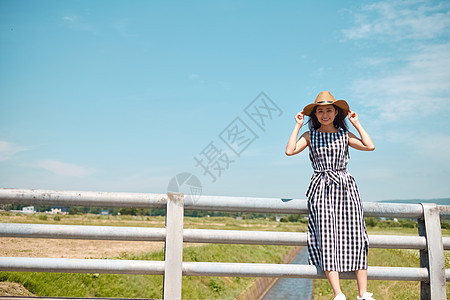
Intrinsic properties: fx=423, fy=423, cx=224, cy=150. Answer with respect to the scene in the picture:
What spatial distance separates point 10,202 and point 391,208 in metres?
3.17

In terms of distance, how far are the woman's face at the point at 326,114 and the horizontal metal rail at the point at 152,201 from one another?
0.76 m

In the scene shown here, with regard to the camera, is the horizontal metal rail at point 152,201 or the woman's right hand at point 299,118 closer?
the horizontal metal rail at point 152,201

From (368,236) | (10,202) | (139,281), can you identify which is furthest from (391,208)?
(139,281)

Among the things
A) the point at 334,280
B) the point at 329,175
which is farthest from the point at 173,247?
the point at 329,175

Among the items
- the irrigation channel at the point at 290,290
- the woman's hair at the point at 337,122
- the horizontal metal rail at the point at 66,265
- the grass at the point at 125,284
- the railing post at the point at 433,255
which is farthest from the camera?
the irrigation channel at the point at 290,290

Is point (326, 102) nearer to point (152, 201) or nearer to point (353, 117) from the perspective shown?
point (353, 117)

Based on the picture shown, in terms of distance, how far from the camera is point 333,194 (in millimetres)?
3580

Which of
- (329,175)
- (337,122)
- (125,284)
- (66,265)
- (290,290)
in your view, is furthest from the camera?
(290,290)

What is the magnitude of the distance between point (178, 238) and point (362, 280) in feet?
4.95

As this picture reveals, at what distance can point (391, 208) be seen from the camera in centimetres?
363

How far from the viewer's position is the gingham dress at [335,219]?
344cm

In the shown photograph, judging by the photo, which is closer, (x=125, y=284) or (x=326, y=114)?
(x=326, y=114)

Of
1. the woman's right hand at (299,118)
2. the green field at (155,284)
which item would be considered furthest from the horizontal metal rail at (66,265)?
the green field at (155,284)

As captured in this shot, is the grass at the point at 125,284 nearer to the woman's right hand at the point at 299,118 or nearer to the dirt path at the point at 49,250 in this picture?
the dirt path at the point at 49,250
